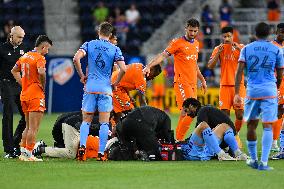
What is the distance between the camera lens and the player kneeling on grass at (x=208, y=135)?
542 inches

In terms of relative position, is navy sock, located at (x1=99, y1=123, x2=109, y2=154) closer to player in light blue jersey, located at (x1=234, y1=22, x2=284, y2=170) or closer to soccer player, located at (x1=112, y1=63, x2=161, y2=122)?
soccer player, located at (x1=112, y1=63, x2=161, y2=122)

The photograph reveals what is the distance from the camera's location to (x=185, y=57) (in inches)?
644

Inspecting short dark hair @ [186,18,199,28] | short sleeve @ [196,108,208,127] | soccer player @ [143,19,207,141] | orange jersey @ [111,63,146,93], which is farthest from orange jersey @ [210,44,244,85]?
short sleeve @ [196,108,208,127]

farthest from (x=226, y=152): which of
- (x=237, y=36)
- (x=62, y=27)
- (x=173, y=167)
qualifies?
(x=62, y=27)

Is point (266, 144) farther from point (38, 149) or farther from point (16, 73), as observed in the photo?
point (16, 73)

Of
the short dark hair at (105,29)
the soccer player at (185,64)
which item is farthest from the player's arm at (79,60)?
the soccer player at (185,64)

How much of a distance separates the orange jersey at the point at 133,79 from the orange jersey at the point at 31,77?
5.86 ft

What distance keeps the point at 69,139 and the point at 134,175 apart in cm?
275

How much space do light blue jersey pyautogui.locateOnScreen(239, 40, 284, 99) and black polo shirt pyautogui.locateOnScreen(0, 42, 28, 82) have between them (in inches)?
173

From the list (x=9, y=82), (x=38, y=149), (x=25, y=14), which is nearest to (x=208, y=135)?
(x=38, y=149)

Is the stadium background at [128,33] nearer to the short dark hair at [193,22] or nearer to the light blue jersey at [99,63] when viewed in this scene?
the light blue jersey at [99,63]

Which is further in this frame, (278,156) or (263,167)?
(278,156)

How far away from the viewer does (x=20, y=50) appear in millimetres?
15258

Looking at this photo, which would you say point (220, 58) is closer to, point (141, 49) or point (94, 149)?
point (94, 149)
